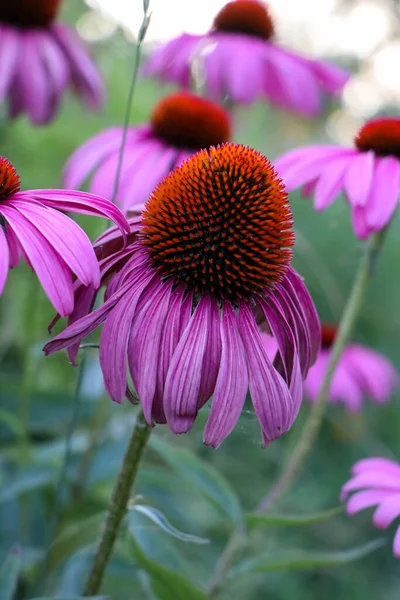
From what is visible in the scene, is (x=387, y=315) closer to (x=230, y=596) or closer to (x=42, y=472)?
(x=230, y=596)

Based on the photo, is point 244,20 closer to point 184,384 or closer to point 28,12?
point 28,12

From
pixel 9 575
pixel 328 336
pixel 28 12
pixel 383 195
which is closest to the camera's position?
pixel 9 575

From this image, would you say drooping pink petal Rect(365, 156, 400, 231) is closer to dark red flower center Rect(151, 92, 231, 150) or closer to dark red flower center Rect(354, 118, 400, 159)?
dark red flower center Rect(354, 118, 400, 159)

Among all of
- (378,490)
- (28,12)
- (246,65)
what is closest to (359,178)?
(378,490)

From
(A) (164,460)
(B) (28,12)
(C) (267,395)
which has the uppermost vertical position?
(B) (28,12)

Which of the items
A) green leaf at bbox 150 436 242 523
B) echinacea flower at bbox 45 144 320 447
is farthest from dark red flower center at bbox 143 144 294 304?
green leaf at bbox 150 436 242 523

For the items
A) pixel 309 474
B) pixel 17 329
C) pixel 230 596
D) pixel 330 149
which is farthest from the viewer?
pixel 309 474

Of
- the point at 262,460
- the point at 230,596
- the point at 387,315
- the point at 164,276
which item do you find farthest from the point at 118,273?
the point at 387,315
